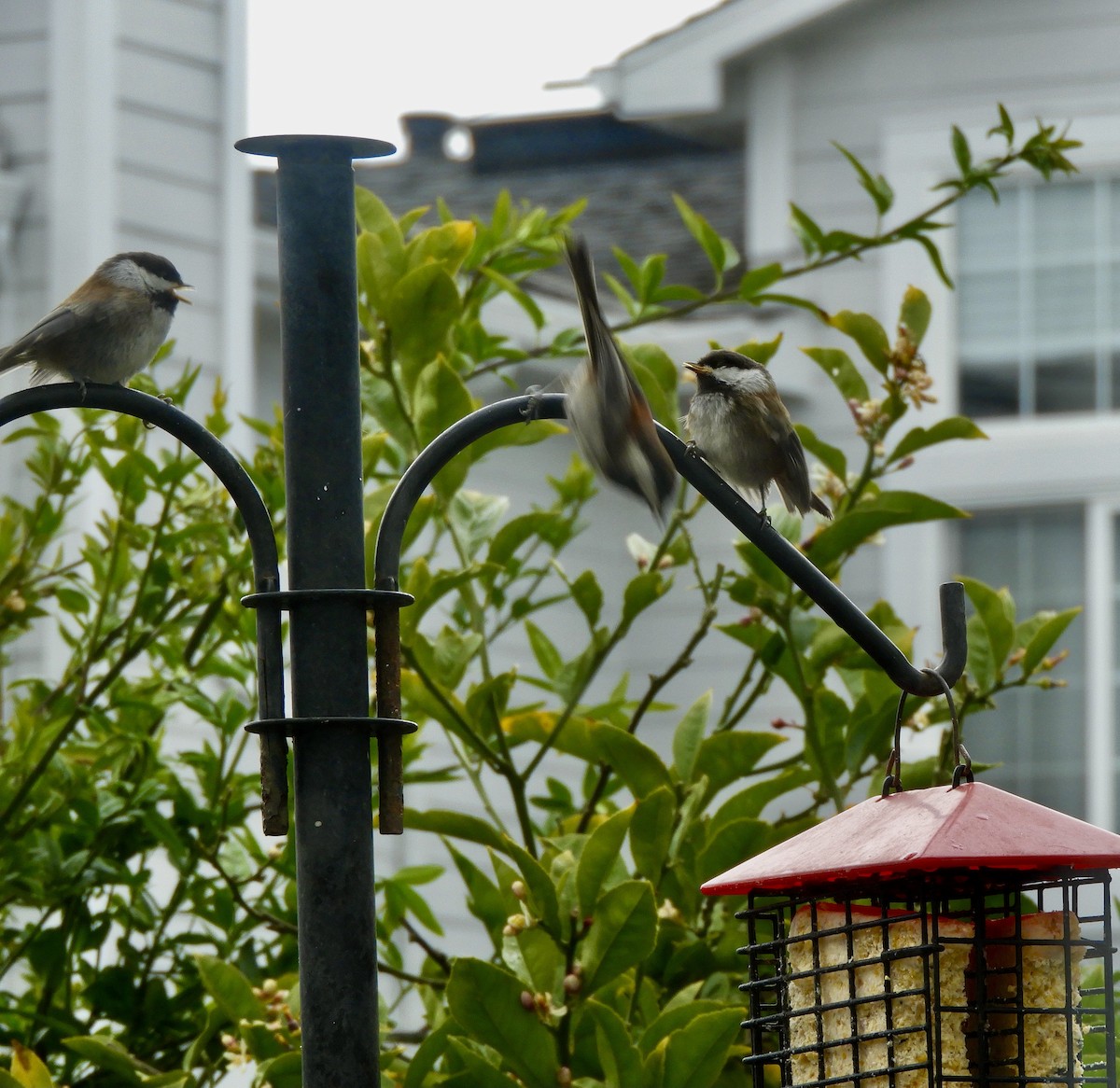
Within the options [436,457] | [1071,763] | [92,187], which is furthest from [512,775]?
[1071,763]

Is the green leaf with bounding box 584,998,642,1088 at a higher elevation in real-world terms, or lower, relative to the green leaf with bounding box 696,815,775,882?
lower

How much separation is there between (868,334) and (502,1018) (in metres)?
1.52

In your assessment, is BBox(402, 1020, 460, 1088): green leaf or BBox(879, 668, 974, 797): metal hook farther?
BBox(402, 1020, 460, 1088): green leaf

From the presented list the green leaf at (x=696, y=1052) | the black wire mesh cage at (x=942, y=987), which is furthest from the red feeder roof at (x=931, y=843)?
the green leaf at (x=696, y=1052)

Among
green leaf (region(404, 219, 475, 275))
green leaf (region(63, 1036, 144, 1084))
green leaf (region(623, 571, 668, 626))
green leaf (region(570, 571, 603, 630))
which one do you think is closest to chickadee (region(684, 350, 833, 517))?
green leaf (region(623, 571, 668, 626))

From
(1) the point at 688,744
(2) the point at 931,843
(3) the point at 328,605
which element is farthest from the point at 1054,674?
(3) the point at 328,605

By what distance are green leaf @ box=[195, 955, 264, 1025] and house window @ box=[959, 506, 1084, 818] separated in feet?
16.1

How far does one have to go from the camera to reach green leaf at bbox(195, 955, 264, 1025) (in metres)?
2.84

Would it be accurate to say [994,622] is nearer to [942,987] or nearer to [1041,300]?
[942,987]

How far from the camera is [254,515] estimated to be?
2109 millimetres

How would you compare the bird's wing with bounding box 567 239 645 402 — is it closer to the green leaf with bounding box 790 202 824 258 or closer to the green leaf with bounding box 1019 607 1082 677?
the green leaf with bounding box 1019 607 1082 677

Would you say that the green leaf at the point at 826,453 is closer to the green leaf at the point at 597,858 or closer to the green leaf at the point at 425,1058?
the green leaf at the point at 597,858

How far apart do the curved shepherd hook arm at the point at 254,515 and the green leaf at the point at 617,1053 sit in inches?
26.2

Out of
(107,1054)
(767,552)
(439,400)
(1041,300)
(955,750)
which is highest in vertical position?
(1041,300)
